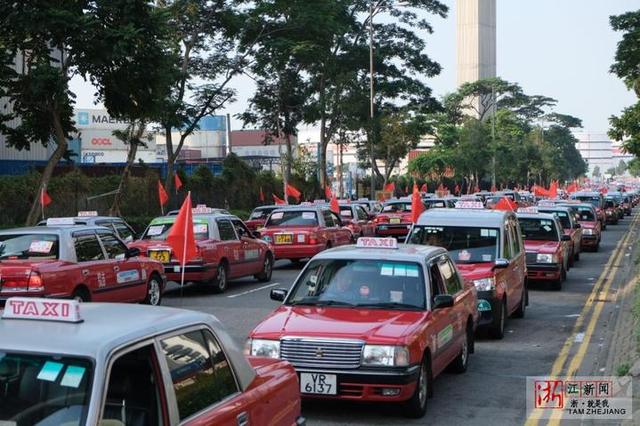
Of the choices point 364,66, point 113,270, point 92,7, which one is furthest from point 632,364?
point 364,66

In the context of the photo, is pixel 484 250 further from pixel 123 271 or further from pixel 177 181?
pixel 177 181

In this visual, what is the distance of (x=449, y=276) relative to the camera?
34.2 ft

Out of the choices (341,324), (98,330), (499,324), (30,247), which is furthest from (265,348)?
(30,247)

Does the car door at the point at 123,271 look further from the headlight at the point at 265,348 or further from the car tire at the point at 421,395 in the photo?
the car tire at the point at 421,395

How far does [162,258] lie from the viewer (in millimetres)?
18641

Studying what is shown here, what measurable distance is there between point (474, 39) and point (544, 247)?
101752 millimetres

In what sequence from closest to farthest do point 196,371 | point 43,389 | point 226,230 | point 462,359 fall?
point 43,389 → point 196,371 → point 462,359 → point 226,230

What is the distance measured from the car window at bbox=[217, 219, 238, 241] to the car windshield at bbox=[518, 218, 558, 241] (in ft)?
20.6

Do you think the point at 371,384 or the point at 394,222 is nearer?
the point at 371,384

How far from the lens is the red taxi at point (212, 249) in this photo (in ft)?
61.0

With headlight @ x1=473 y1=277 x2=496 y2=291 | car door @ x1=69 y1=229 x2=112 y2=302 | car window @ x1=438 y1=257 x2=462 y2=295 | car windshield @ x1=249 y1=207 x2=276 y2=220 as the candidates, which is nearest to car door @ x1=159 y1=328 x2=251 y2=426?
car window @ x1=438 y1=257 x2=462 y2=295

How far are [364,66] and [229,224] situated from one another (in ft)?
110

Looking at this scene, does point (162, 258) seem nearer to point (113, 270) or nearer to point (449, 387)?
point (113, 270)

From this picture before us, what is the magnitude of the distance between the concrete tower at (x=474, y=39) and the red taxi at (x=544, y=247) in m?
99.1
